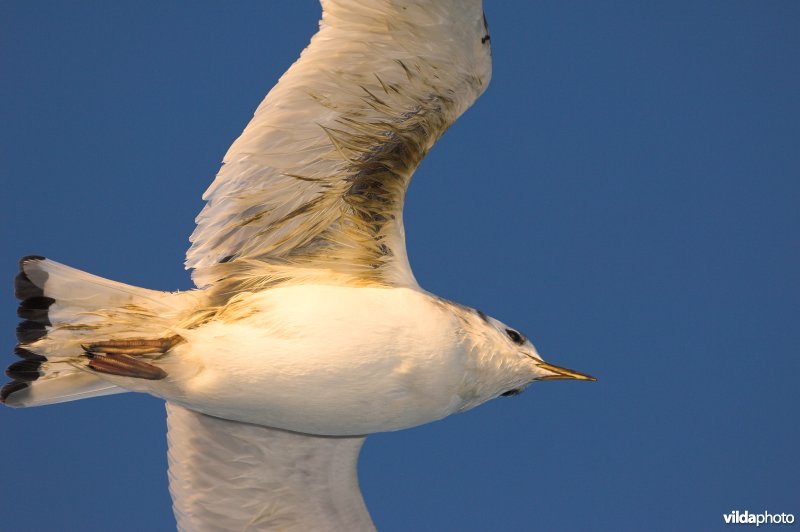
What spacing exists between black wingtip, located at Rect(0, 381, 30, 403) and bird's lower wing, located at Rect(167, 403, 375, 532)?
81 cm

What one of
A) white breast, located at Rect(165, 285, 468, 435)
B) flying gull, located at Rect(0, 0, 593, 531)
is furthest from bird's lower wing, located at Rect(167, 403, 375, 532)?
white breast, located at Rect(165, 285, 468, 435)

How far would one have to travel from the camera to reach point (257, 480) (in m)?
5.59

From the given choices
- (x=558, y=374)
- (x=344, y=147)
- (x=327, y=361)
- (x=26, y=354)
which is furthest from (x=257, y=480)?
(x=344, y=147)

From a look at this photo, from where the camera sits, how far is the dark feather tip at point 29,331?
476 cm

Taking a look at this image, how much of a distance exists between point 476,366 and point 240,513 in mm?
1292

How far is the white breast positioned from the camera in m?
4.69

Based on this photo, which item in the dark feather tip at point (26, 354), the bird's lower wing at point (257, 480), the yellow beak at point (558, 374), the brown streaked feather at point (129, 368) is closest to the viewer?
the brown streaked feather at point (129, 368)

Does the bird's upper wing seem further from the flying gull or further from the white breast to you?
the white breast

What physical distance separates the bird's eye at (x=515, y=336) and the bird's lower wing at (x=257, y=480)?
791mm

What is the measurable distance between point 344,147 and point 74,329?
1.14 m

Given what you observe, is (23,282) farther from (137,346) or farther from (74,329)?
(137,346)

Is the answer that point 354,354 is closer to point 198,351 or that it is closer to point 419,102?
point 198,351

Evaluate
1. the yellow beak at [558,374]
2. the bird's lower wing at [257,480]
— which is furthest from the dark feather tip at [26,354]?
the yellow beak at [558,374]

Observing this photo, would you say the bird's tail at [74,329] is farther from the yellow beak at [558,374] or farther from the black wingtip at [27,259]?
the yellow beak at [558,374]
